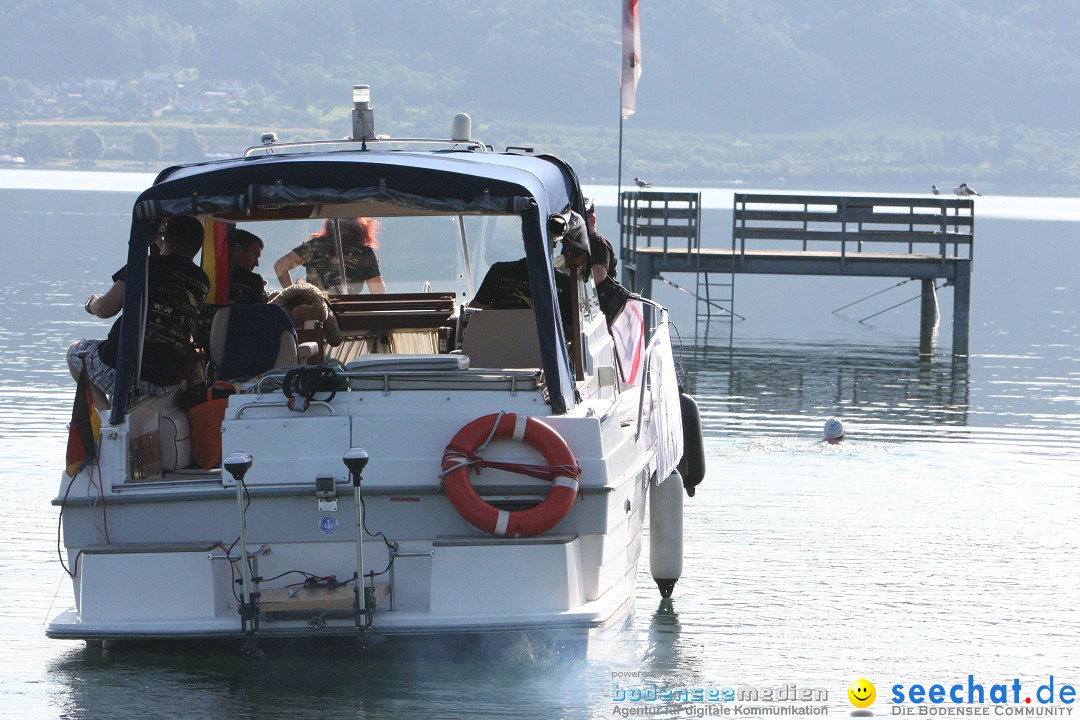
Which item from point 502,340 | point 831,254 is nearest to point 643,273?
point 831,254

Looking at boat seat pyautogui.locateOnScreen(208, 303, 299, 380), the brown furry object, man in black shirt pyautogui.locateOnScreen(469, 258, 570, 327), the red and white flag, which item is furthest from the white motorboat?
the red and white flag

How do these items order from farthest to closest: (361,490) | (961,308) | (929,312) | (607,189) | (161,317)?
(607,189) → (929,312) → (961,308) → (161,317) → (361,490)

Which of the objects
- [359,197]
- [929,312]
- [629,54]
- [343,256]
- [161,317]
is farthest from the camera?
[929,312]

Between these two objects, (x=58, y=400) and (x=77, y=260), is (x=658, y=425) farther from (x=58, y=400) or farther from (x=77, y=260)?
(x=77, y=260)

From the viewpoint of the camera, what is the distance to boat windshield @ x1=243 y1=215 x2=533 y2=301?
10844 millimetres

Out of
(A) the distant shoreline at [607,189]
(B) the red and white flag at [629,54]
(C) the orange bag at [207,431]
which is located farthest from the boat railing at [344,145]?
(A) the distant shoreline at [607,189]

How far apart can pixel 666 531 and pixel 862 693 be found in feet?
6.44

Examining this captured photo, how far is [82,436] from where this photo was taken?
764 cm

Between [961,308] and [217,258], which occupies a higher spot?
[217,258]

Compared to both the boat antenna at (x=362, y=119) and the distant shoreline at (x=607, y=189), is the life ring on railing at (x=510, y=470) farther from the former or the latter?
the distant shoreline at (x=607, y=189)

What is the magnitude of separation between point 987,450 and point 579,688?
9.07m

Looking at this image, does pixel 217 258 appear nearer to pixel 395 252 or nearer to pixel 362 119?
pixel 362 119

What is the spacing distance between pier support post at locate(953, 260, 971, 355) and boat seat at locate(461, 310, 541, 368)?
18909mm

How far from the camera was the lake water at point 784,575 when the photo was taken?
789 centimetres
